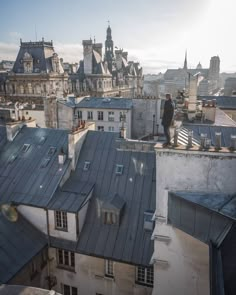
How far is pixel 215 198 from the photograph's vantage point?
10008 millimetres

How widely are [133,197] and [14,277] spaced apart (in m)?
7.05

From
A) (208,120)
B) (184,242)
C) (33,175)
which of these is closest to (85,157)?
(33,175)

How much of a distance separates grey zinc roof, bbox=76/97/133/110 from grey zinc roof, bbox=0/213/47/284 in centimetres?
2790

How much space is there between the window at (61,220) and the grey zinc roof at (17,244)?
1.16 m

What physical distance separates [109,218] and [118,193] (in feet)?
5.35

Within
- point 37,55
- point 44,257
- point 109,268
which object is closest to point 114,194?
point 109,268

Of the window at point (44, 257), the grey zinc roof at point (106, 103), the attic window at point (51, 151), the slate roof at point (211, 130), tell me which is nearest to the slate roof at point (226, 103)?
the grey zinc roof at point (106, 103)

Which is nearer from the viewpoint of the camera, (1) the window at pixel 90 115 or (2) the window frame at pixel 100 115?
(2) the window frame at pixel 100 115

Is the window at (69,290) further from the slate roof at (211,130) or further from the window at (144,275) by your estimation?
the slate roof at (211,130)

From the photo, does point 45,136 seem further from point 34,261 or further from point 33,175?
point 34,261

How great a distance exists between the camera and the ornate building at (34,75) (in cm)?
5666

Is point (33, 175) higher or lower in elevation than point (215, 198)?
lower

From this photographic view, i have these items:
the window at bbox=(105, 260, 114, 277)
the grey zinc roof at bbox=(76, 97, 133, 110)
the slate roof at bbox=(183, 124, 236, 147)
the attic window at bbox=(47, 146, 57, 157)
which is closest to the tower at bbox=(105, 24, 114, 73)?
the grey zinc roof at bbox=(76, 97, 133, 110)

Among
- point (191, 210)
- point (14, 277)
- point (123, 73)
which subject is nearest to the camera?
point (191, 210)
